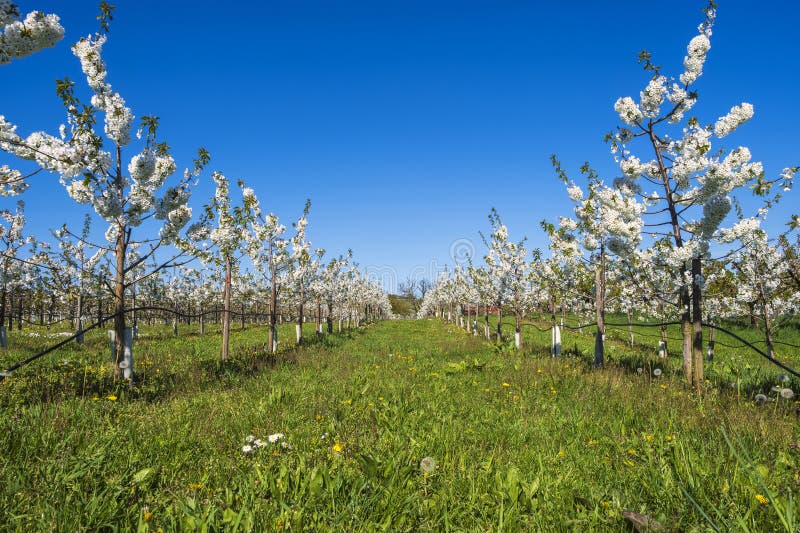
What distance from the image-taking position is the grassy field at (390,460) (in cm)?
263

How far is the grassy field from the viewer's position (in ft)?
8.63

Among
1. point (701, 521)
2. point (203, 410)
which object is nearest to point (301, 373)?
point (203, 410)

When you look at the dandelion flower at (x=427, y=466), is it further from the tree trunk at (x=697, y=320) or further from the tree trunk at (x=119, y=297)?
the tree trunk at (x=119, y=297)

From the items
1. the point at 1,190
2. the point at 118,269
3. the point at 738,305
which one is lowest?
the point at 738,305

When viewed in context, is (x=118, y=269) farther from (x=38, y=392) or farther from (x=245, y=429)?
(x=245, y=429)

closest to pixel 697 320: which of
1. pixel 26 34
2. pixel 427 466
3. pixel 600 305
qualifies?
pixel 600 305

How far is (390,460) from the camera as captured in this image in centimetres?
333

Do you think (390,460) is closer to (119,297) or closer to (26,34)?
(26,34)

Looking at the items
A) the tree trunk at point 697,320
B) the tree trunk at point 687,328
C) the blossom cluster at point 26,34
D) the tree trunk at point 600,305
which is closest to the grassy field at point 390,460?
the tree trunk at point 697,320

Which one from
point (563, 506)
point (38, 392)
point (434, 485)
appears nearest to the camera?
point (563, 506)

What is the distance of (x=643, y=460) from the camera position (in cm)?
363

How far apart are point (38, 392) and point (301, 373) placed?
408 centimetres

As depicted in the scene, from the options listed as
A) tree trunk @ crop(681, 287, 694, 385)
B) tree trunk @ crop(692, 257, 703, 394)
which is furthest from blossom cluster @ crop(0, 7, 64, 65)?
tree trunk @ crop(681, 287, 694, 385)

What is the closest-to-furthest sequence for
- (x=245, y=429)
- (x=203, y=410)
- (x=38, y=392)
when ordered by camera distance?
1. (x=245, y=429)
2. (x=203, y=410)
3. (x=38, y=392)
